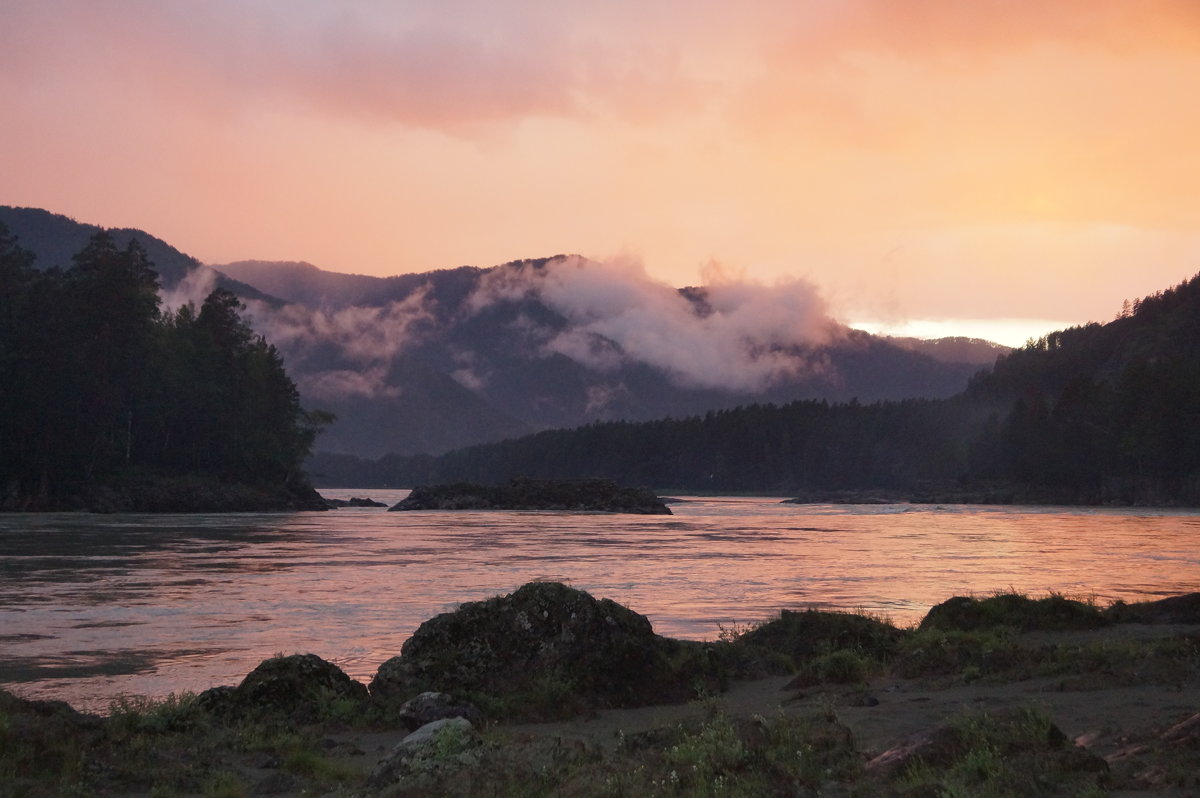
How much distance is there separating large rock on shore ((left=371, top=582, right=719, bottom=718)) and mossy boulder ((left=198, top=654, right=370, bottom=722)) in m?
0.51

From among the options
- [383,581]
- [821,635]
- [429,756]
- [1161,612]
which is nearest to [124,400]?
[383,581]

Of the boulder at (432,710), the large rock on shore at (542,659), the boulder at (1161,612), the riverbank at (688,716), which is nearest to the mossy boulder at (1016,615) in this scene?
the riverbank at (688,716)

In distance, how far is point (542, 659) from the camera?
627 inches

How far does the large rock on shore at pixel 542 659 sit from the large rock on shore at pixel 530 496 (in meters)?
119

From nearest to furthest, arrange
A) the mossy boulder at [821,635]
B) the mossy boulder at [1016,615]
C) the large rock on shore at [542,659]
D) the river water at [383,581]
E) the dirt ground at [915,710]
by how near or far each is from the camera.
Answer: the dirt ground at [915,710] < the large rock on shore at [542,659] < the mossy boulder at [821,635] < the mossy boulder at [1016,615] < the river water at [383,581]

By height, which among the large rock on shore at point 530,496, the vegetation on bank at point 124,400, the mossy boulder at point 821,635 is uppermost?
the vegetation on bank at point 124,400

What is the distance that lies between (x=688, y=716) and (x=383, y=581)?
24.3 metres

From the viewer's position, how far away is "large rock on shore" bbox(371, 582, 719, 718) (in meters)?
15.4

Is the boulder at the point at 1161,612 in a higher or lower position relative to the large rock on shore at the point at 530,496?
higher

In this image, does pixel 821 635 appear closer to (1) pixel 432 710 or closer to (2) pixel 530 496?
(1) pixel 432 710

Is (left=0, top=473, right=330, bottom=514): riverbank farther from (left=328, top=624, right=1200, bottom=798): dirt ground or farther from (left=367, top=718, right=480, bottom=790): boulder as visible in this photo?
(left=367, top=718, right=480, bottom=790): boulder

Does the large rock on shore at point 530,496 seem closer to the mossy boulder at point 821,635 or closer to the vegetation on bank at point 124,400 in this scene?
the vegetation on bank at point 124,400

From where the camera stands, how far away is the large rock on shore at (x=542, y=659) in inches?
606

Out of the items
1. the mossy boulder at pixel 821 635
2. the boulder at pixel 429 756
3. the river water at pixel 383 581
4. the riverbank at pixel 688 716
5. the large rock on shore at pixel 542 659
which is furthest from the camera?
the river water at pixel 383 581
